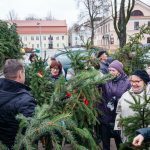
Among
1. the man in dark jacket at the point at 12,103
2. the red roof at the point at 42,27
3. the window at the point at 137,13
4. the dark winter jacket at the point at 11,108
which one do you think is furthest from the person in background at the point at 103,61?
the red roof at the point at 42,27

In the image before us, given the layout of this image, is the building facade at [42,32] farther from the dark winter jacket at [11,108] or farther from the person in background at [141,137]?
the person in background at [141,137]

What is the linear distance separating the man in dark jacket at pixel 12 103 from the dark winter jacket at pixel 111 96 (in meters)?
2.22

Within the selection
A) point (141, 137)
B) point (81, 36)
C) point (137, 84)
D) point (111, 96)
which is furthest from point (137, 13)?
point (141, 137)

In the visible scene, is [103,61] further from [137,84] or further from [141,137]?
[141,137]

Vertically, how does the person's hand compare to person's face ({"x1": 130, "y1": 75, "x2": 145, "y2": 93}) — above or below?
below

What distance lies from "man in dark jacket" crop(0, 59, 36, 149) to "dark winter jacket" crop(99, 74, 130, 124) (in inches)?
87.3

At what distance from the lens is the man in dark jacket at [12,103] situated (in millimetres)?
2939

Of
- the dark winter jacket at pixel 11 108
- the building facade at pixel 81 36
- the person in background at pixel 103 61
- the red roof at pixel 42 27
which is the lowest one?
the dark winter jacket at pixel 11 108

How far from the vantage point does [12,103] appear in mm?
3008

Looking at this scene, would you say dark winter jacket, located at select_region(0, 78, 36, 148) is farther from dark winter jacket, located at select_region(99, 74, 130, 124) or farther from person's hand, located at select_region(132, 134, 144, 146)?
dark winter jacket, located at select_region(99, 74, 130, 124)

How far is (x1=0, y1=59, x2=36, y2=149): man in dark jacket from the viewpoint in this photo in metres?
2.94

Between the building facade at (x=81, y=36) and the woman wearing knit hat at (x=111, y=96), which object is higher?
the building facade at (x=81, y=36)

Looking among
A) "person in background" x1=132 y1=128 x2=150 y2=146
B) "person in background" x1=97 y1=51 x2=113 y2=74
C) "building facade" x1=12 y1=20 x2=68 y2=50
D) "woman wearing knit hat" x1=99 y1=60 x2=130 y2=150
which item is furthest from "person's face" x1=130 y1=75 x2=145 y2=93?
"building facade" x1=12 y1=20 x2=68 y2=50

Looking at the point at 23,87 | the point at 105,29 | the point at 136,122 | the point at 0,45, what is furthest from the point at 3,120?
the point at 105,29
